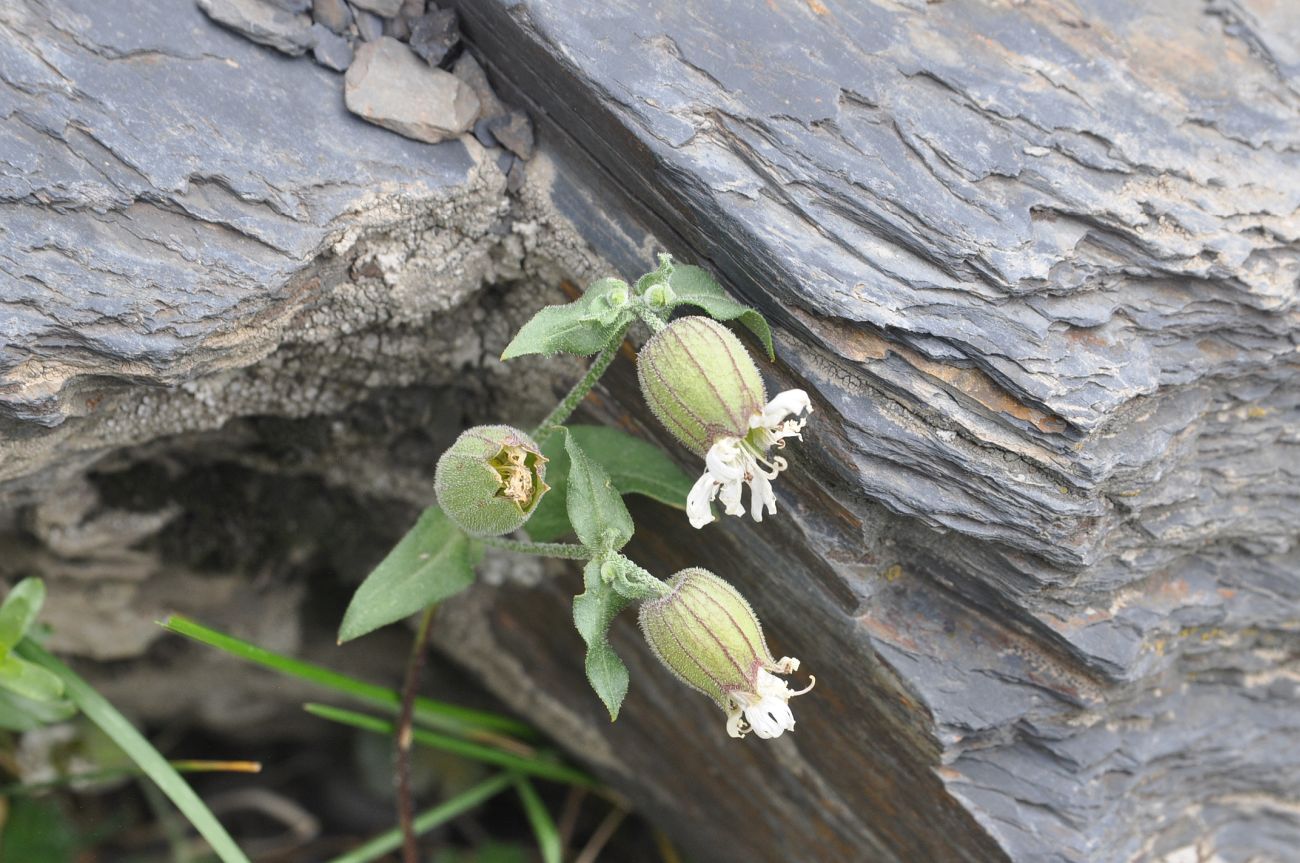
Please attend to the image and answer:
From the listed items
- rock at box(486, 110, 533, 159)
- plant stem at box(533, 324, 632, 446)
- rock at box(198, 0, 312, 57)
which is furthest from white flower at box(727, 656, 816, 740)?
rock at box(198, 0, 312, 57)

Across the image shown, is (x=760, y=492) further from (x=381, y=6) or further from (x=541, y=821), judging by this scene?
A: (x=541, y=821)

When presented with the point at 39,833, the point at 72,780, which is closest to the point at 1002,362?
the point at 72,780

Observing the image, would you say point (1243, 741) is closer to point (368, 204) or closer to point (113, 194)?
point (368, 204)

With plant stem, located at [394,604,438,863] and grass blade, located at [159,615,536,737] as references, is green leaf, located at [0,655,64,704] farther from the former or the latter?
plant stem, located at [394,604,438,863]

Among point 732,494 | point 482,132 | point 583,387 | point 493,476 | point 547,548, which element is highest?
point 482,132

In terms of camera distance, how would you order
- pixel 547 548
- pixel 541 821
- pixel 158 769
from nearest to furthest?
pixel 547 548
pixel 158 769
pixel 541 821

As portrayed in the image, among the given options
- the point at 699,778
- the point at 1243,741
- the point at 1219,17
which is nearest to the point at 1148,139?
the point at 1219,17

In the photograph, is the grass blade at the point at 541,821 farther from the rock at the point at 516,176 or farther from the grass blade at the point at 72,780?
the rock at the point at 516,176

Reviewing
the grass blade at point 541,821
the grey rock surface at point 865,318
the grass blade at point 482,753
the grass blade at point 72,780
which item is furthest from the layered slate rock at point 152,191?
the grass blade at point 541,821

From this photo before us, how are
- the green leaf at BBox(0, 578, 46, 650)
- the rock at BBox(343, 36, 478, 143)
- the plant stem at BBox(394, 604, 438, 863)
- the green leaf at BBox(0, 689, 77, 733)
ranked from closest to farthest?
the rock at BBox(343, 36, 478, 143) < the green leaf at BBox(0, 578, 46, 650) < the green leaf at BBox(0, 689, 77, 733) < the plant stem at BBox(394, 604, 438, 863)
